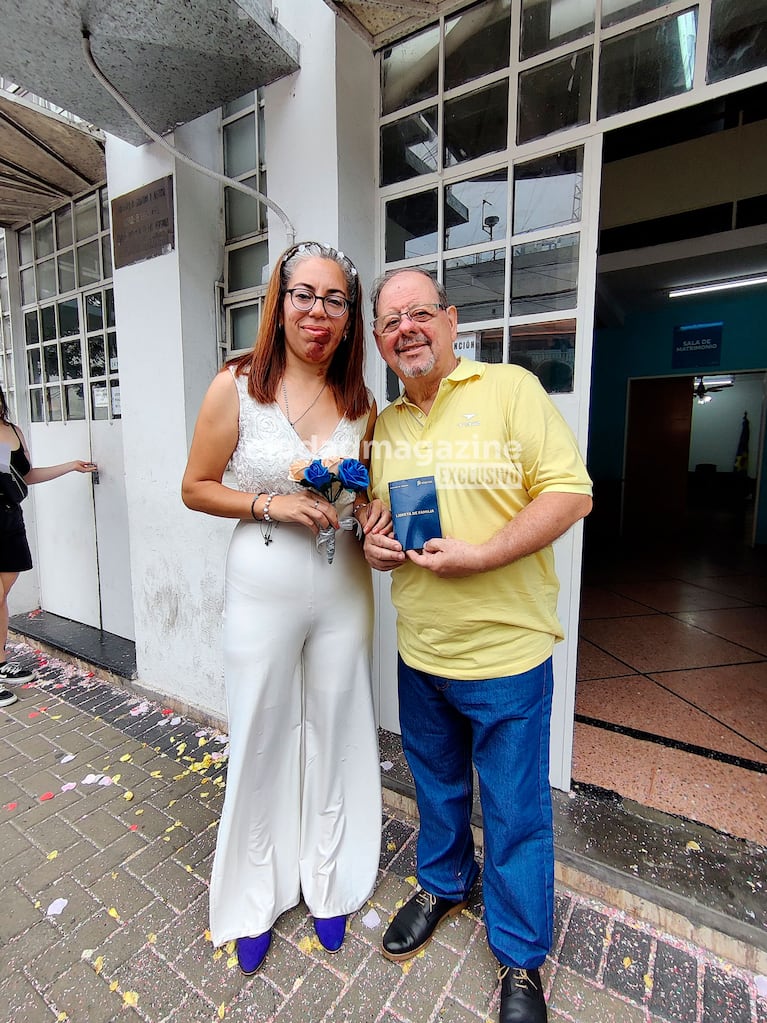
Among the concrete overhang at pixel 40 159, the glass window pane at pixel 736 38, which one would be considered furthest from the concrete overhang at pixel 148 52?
the glass window pane at pixel 736 38

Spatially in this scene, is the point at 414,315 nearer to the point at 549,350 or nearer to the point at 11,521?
the point at 549,350

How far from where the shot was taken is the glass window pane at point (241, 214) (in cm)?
264

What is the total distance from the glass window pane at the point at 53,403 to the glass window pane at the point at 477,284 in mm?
3203

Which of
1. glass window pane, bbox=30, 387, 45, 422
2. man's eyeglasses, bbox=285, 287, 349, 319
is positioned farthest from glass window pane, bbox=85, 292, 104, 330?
man's eyeglasses, bbox=285, 287, 349, 319

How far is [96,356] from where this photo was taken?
356 cm

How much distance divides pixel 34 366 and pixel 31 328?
11.4 inches

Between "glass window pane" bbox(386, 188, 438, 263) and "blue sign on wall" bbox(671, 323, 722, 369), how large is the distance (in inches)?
276

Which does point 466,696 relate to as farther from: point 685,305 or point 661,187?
point 685,305

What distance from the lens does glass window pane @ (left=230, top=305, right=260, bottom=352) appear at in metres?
2.74

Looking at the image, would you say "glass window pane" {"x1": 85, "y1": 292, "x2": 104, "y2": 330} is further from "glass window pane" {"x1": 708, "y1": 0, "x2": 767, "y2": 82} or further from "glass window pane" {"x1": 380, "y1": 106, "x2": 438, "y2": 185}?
"glass window pane" {"x1": 708, "y1": 0, "x2": 767, "y2": 82}

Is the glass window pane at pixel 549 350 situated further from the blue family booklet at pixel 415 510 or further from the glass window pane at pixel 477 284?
the blue family booklet at pixel 415 510

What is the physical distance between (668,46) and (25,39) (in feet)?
7.60

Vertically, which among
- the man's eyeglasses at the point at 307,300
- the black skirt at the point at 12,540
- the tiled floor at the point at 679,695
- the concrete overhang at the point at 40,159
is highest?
the concrete overhang at the point at 40,159

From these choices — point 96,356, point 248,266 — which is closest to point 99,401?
point 96,356
